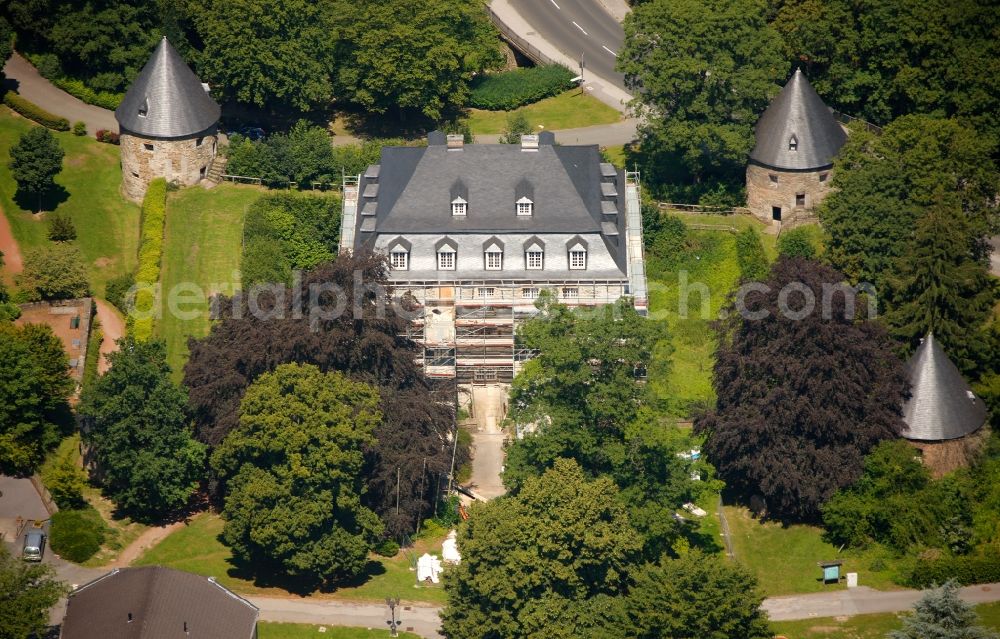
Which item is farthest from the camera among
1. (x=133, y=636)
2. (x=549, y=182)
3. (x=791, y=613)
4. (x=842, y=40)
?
(x=842, y=40)

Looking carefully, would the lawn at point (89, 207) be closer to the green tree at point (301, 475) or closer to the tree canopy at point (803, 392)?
the green tree at point (301, 475)

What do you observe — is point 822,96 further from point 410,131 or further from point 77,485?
point 77,485

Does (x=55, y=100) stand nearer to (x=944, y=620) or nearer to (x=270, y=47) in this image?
(x=270, y=47)

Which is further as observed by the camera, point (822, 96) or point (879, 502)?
point (822, 96)

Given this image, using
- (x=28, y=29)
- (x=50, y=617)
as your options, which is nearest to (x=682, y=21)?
(x=28, y=29)

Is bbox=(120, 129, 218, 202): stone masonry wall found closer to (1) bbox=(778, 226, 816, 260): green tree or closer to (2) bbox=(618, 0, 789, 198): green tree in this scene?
(2) bbox=(618, 0, 789, 198): green tree

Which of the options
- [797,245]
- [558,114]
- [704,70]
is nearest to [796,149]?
[797,245]

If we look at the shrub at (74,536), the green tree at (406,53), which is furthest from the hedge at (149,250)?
the green tree at (406,53)
